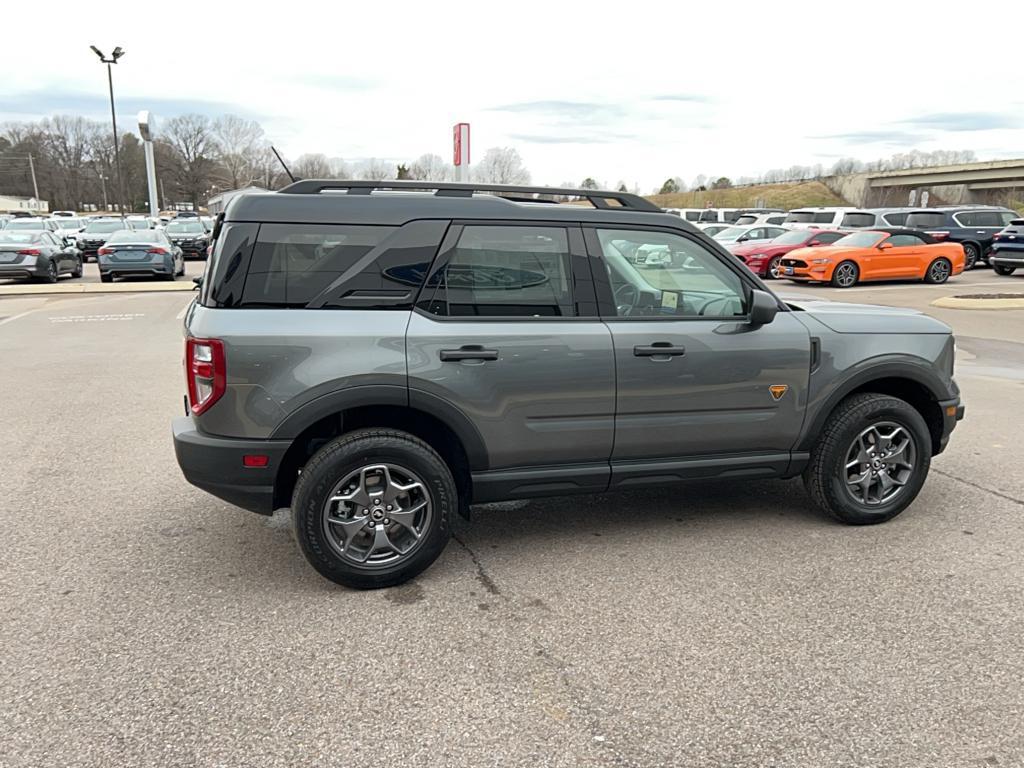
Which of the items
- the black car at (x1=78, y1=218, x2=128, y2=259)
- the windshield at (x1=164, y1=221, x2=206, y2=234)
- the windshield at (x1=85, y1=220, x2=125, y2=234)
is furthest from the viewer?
the windshield at (x1=164, y1=221, x2=206, y2=234)

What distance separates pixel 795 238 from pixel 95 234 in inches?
985

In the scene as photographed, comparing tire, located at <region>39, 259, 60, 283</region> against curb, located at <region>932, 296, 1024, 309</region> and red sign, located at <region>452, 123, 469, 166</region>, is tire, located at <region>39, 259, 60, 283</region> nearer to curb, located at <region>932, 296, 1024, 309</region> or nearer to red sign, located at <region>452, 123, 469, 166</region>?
red sign, located at <region>452, 123, 469, 166</region>

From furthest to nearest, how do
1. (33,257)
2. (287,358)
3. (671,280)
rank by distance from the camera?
1. (33,257)
2. (671,280)
3. (287,358)

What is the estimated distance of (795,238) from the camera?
22250 mm

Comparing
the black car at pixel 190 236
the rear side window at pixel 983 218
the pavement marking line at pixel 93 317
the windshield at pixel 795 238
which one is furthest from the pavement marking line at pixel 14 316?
the rear side window at pixel 983 218

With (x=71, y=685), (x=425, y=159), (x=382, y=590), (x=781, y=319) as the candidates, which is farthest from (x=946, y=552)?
(x=425, y=159)

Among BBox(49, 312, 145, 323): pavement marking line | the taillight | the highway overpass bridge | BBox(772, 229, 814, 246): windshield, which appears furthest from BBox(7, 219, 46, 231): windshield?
the highway overpass bridge

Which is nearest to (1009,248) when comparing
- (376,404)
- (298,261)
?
(376,404)

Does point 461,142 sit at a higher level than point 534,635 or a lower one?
higher

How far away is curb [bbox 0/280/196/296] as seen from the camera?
18.4 m

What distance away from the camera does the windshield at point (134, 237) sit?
20984 millimetres

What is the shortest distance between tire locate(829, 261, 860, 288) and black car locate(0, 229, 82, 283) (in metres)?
20.1

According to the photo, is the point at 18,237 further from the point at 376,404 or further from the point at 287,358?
the point at 376,404

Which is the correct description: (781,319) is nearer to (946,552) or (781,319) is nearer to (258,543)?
(946,552)
